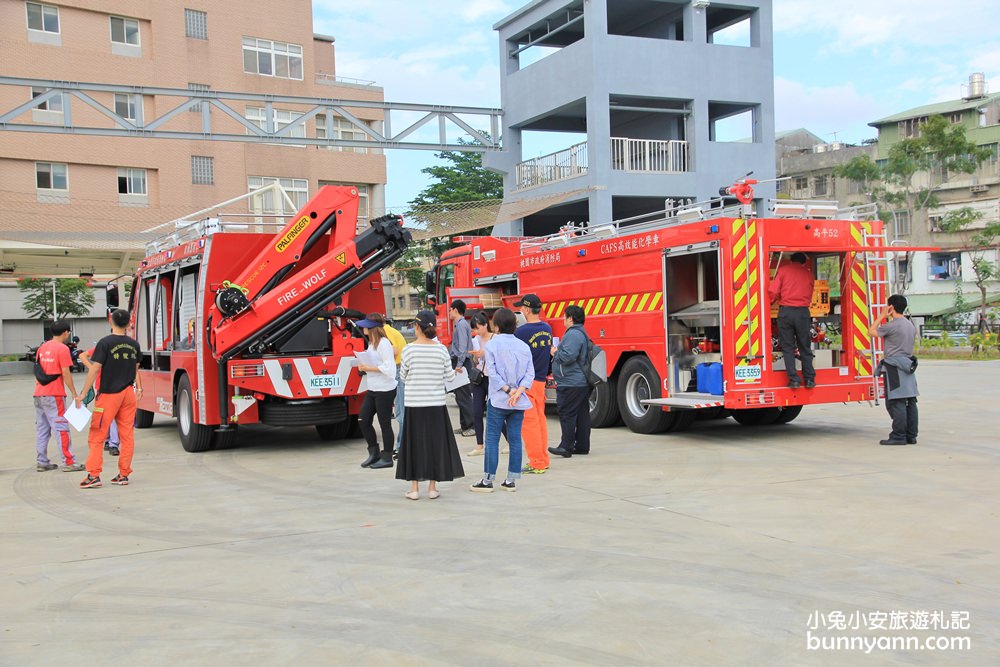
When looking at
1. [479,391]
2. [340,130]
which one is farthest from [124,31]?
[479,391]

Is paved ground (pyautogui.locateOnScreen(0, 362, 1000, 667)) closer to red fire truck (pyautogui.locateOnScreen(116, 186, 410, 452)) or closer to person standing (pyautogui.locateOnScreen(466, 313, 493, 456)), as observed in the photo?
person standing (pyautogui.locateOnScreen(466, 313, 493, 456))

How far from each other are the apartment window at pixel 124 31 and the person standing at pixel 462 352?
102ft

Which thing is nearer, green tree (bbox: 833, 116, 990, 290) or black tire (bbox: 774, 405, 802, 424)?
black tire (bbox: 774, 405, 802, 424)

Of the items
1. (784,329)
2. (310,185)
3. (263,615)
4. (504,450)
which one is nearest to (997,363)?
(784,329)

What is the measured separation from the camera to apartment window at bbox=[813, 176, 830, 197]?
5366 cm

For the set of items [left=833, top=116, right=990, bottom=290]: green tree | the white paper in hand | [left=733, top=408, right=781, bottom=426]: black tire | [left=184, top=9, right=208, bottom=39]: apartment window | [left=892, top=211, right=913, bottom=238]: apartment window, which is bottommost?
[left=733, top=408, right=781, bottom=426]: black tire

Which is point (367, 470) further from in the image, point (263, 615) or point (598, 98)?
point (598, 98)

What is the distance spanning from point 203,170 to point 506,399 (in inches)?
1351

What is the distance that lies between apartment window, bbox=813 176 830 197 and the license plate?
1859 inches

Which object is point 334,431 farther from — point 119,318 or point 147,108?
point 147,108

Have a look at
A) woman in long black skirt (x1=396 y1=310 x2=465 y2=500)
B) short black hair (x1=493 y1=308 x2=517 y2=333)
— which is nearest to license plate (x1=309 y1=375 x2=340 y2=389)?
short black hair (x1=493 y1=308 x2=517 y2=333)

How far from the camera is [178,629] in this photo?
5.05m

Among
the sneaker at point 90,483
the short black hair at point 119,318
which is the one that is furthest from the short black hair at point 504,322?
the sneaker at point 90,483

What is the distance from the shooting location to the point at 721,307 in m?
11.4
